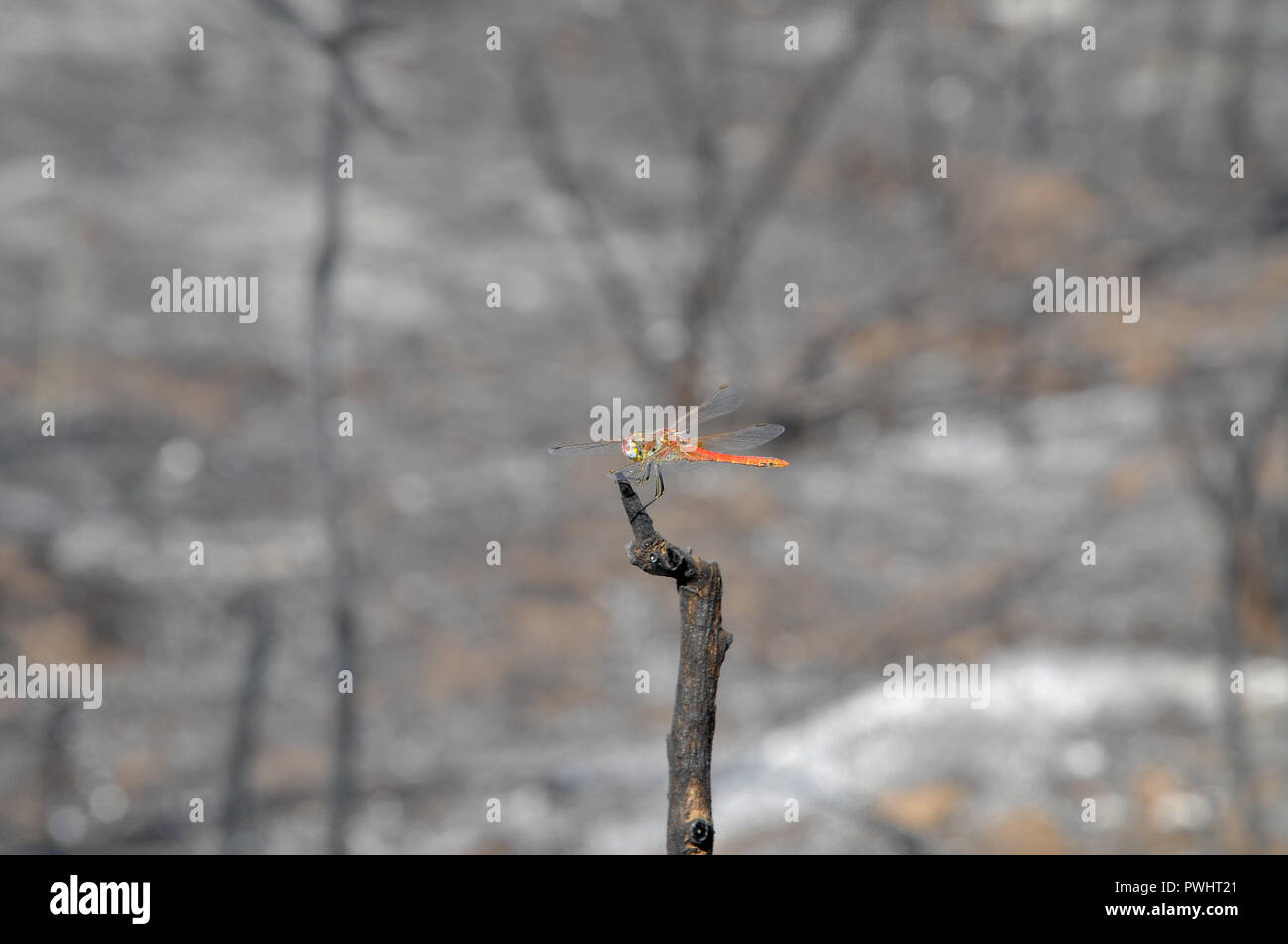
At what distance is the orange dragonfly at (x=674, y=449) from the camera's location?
2.47 meters

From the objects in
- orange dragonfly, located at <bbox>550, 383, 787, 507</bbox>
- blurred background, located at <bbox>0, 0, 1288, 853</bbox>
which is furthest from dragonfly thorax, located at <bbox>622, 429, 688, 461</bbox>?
blurred background, located at <bbox>0, 0, 1288, 853</bbox>

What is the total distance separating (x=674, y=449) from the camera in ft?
8.68

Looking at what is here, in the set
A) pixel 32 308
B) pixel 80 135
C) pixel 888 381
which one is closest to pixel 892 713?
pixel 888 381

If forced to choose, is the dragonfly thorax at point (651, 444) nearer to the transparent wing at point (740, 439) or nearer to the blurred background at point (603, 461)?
the transparent wing at point (740, 439)

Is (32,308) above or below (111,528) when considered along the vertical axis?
above

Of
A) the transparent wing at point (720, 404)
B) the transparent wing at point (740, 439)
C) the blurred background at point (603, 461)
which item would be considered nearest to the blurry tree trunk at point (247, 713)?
the blurred background at point (603, 461)

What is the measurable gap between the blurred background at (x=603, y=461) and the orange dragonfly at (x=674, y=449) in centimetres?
325

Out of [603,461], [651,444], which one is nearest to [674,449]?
[651,444]

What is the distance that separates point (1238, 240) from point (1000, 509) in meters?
2.70

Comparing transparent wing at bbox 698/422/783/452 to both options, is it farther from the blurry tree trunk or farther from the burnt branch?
the blurry tree trunk

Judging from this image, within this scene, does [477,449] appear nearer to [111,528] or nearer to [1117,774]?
[111,528]

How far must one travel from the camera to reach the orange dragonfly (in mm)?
2469

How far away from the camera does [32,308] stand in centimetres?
642

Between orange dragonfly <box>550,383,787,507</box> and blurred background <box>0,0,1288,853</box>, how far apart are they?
325 centimetres
